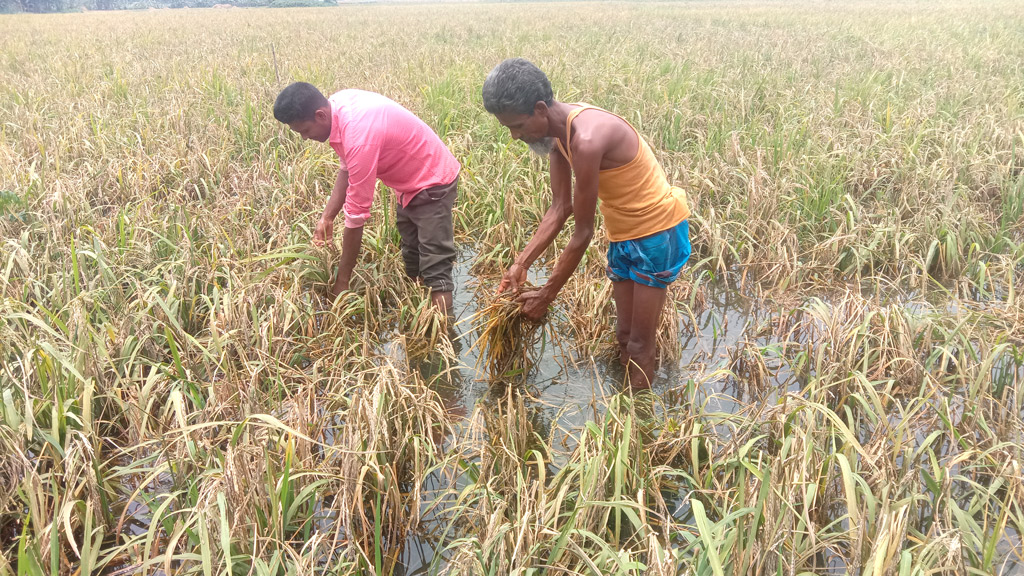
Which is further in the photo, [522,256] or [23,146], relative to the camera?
[23,146]

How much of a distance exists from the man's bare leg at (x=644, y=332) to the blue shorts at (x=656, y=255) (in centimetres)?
5

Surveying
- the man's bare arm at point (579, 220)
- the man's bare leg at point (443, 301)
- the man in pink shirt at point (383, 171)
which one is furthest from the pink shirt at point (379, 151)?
the man's bare arm at point (579, 220)

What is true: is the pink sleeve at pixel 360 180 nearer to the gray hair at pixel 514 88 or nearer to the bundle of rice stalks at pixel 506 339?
the bundle of rice stalks at pixel 506 339

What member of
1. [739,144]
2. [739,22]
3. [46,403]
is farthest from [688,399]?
[739,22]

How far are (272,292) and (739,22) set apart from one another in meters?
16.0

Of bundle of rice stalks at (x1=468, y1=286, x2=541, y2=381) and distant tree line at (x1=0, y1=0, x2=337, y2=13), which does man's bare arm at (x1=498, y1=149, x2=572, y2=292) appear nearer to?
bundle of rice stalks at (x1=468, y1=286, x2=541, y2=381)

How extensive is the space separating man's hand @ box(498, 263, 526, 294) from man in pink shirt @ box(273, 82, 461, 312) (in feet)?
2.43

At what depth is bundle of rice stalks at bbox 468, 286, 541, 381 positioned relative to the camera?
2.76 m

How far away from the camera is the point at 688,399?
2.63 meters

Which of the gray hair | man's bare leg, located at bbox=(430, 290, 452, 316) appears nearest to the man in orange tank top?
the gray hair

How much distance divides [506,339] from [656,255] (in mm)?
801

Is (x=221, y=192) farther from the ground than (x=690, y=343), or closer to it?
farther from the ground

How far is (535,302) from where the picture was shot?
103 inches

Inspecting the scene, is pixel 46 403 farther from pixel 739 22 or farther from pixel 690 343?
pixel 739 22
